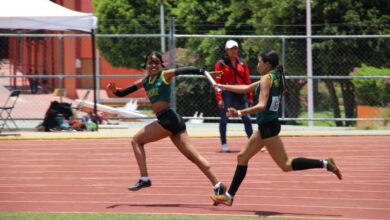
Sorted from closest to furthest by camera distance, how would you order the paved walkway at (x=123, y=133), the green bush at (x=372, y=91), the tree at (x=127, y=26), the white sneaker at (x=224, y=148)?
the white sneaker at (x=224, y=148) < the paved walkway at (x=123, y=133) < the green bush at (x=372, y=91) < the tree at (x=127, y=26)

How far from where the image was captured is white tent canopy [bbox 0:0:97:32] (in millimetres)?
21672

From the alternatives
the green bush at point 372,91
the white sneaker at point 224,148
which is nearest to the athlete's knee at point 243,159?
the white sneaker at point 224,148

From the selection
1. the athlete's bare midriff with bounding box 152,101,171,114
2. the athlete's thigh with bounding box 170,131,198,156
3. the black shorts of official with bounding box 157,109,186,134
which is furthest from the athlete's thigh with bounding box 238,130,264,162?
the athlete's bare midriff with bounding box 152,101,171,114

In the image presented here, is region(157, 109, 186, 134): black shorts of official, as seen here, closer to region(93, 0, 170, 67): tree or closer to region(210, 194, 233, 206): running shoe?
region(210, 194, 233, 206): running shoe

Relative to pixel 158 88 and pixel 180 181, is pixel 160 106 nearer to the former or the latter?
pixel 158 88

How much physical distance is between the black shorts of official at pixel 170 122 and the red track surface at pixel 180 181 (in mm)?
847

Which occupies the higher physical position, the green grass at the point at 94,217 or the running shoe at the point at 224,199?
the running shoe at the point at 224,199

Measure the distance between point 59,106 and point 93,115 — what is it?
856mm

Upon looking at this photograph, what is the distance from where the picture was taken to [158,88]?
11.3m

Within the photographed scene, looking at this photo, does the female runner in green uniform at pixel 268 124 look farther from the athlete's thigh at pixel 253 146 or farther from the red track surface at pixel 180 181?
the red track surface at pixel 180 181

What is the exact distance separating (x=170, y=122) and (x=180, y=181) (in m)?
2.33

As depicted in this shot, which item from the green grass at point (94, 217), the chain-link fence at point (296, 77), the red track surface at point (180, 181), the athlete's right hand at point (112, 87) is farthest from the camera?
the chain-link fence at point (296, 77)

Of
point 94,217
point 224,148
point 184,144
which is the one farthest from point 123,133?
point 94,217

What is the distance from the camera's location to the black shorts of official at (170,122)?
11281 millimetres
